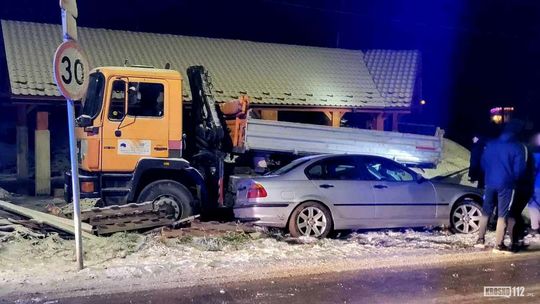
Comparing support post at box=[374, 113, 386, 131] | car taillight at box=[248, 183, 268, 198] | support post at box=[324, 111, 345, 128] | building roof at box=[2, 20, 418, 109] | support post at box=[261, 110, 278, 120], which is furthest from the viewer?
support post at box=[374, 113, 386, 131]

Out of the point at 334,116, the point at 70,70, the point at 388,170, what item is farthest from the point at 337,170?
the point at 334,116

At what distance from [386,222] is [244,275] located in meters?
3.27

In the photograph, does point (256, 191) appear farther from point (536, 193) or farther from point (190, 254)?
point (536, 193)

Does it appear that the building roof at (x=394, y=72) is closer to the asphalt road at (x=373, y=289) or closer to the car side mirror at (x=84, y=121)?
the car side mirror at (x=84, y=121)

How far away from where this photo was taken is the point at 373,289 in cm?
570

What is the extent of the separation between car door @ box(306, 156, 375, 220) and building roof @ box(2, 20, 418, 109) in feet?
21.4

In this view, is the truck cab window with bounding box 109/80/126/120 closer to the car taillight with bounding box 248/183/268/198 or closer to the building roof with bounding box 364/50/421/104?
the car taillight with bounding box 248/183/268/198

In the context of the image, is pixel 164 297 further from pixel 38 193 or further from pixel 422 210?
pixel 38 193

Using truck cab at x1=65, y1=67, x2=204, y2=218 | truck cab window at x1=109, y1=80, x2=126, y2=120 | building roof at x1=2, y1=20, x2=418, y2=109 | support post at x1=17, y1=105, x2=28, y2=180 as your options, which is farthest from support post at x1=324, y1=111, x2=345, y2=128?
support post at x1=17, y1=105, x2=28, y2=180

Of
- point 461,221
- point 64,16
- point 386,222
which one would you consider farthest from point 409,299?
point 64,16

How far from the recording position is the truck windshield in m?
8.77

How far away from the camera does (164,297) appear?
5309 millimetres

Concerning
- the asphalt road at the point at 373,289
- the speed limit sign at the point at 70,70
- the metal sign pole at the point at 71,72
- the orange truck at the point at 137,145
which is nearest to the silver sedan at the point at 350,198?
the orange truck at the point at 137,145

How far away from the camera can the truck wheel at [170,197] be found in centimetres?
885
